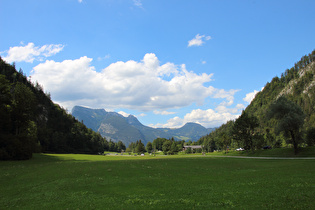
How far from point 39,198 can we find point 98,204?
602cm

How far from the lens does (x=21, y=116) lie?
57.5 metres

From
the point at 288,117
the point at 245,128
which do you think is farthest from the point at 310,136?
the point at 288,117

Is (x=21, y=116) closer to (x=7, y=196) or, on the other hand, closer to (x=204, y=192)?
(x=7, y=196)

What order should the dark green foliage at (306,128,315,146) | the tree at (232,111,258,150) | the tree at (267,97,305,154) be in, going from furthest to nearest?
1. the tree at (232,111,258,150)
2. the dark green foliage at (306,128,315,146)
3. the tree at (267,97,305,154)

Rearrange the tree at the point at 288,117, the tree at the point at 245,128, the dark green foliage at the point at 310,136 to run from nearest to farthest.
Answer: the tree at the point at 288,117 → the dark green foliage at the point at 310,136 → the tree at the point at 245,128

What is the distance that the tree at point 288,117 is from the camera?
197ft

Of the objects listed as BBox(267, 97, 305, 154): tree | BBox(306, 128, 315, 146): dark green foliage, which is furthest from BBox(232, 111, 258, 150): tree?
BBox(306, 128, 315, 146): dark green foliage

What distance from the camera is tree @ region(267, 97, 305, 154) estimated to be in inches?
2362

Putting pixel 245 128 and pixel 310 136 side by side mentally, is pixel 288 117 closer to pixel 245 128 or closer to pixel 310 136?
pixel 310 136

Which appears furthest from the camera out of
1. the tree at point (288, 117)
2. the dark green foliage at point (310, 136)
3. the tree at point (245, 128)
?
the tree at point (245, 128)

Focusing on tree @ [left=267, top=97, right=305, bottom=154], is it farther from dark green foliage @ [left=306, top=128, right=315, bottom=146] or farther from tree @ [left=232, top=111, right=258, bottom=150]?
tree @ [left=232, top=111, right=258, bottom=150]

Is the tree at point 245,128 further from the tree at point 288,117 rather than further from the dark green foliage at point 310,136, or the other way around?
the dark green foliage at point 310,136

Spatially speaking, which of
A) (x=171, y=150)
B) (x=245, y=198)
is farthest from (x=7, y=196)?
(x=171, y=150)

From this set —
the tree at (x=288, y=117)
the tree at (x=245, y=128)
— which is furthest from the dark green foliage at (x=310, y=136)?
the tree at (x=245, y=128)
